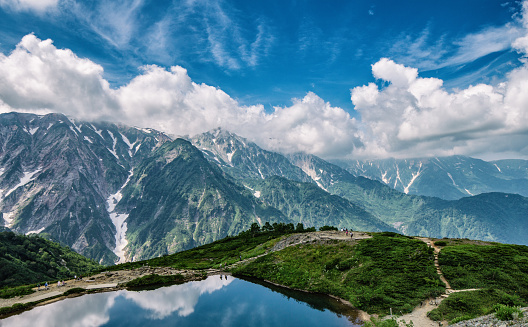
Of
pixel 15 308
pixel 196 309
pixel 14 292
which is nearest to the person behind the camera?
pixel 196 309

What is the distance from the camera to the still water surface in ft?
146

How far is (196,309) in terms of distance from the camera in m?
50.4

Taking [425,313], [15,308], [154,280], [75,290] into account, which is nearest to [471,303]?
[425,313]

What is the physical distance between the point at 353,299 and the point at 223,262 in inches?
2201

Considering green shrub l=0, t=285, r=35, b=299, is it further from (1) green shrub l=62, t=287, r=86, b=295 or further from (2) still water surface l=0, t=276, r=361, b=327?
(2) still water surface l=0, t=276, r=361, b=327

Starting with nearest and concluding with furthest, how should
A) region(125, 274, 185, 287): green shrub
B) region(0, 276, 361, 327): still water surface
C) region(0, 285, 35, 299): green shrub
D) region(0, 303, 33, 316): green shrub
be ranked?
region(0, 276, 361, 327): still water surface, region(0, 303, 33, 316): green shrub, region(0, 285, 35, 299): green shrub, region(125, 274, 185, 287): green shrub

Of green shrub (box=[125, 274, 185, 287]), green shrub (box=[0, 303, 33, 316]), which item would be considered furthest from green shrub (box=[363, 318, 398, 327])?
green shrub (box=[0, 303, 33, 316])

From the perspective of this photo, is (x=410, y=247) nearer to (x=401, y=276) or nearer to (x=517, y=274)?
(x=401, y=276)

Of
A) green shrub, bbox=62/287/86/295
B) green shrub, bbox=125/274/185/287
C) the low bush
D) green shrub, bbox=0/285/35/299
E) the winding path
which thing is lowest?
the winding path

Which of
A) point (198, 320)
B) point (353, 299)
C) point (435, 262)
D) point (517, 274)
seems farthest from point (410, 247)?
point (198, 320)

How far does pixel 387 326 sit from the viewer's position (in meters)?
38.0

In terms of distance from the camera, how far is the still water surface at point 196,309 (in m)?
44.6

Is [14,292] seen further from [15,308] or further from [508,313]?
[508,313]

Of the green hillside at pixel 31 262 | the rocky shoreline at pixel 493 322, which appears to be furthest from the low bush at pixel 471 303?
the green hillside at pixel 31 262
